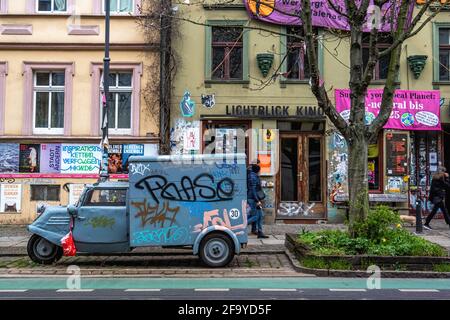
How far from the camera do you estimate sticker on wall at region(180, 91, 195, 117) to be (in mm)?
18266

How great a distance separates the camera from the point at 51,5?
742 inches

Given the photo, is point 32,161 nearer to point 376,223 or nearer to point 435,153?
point 376,223

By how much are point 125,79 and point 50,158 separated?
3.70m

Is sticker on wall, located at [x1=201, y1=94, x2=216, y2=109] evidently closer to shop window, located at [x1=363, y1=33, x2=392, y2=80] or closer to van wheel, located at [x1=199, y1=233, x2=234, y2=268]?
shop window, located at [x1=363, y1=33, x2=392, y2=80]

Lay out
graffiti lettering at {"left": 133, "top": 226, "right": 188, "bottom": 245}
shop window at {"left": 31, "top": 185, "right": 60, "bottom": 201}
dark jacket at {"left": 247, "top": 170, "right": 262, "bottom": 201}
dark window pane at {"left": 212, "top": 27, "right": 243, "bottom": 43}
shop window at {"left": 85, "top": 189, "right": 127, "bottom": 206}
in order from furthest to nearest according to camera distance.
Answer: dark window pane at {"left": 212, "top": 27, "right": 243, "bottom": 43}, shop window at {"left": 31, "top": 185, "right": 60, "bottom": 201}, dark jacket at {"left": 247, "top": 170, "right": 262, "bottom": 201}, shop window at {"left": 85, "top": 189, "right": 127, "bottom": 206}, graffiti lettering at {"left": 133, "top": 226, "right": 188, "bottom": 245}

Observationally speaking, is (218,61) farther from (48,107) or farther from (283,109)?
(48,107)

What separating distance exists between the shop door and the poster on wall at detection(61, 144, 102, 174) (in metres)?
6.27

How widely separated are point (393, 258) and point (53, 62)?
13.4m

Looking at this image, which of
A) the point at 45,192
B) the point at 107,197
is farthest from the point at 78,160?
the point at 107,197

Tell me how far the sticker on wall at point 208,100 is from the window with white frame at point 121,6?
158 inches

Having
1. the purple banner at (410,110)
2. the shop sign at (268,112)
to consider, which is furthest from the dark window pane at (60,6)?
the purple banner at (410,110)

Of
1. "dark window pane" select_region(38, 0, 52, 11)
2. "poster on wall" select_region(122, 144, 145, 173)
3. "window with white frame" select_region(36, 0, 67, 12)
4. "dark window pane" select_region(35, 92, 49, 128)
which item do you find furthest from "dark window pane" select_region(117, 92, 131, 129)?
"dark window pane" select_region(38, 0, 52, 11)

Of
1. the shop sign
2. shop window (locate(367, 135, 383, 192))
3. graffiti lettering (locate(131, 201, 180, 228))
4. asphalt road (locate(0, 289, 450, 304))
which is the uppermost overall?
the shop sign
